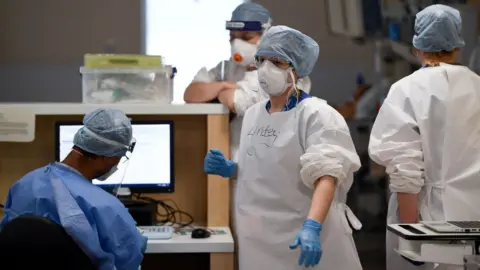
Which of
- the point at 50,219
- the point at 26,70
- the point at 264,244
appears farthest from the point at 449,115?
the point at 26,70

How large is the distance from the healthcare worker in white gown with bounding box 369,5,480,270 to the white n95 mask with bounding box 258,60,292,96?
44 centimetres

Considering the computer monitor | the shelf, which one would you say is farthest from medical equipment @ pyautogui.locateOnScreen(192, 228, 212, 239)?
the shelf

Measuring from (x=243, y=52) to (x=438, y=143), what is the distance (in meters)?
0.96

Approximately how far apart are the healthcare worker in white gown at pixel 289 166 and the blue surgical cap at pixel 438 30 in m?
0.42

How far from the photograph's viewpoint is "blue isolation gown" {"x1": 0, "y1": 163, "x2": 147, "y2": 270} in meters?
1.69

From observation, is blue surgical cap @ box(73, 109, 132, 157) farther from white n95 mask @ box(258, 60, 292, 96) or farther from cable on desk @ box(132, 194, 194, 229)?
cable on desk @ box(132, 194, 194, 229)

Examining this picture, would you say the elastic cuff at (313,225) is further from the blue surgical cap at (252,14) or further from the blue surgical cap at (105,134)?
the blue surgical cap at (252,14)

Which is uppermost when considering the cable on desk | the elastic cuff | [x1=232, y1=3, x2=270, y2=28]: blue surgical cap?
[x1=232, y1=3, x2=270, y2=28]: blue surgical cap

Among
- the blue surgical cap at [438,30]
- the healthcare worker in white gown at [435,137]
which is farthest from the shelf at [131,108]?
the blue surgical cap at [438,30]

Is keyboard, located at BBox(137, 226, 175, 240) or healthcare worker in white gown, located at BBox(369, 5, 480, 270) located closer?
healthcare worker in white gown, located at BBox(369, 5, 480, 270)

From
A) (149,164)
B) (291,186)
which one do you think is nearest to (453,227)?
(291,186)

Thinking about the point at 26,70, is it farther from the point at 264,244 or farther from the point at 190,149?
the point at 264,244

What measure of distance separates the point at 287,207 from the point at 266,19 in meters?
1.15

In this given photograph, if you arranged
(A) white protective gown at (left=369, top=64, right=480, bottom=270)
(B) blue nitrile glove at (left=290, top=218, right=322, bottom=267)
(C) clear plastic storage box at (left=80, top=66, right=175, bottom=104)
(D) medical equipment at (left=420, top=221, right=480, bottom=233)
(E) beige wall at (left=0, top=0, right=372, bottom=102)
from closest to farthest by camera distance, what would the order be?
(D) medical equipment at (left=420, top=221, right=480, bottom=233), (B) blue nitrile glove at (left=290, top=218, right=322, bottom=267), (A) white protective gown at (left=369, top=64, right=480, bottom=270), (C) clear plastic storage box at (left=80, top=66, right=175, bottom=104), (E) beige wall at (left=0, top=0, right=372, bottom=102)
